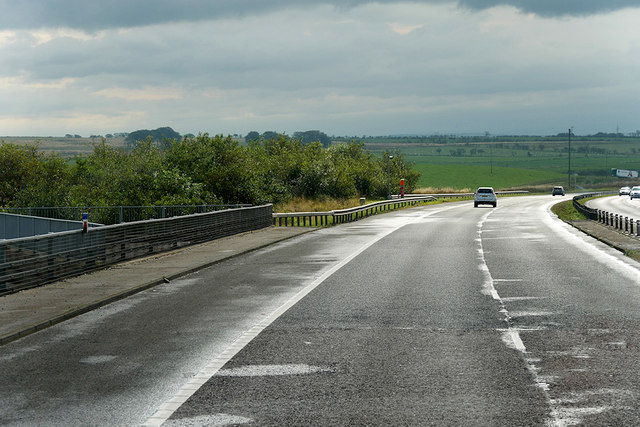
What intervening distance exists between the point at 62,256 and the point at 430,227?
23.2 m

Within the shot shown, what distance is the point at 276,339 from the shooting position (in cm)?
955

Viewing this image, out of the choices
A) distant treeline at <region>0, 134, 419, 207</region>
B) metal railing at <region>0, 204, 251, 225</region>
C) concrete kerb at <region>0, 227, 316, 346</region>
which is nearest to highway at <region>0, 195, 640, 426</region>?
concrete kerb at <region>0, 227, 316, 346</region>

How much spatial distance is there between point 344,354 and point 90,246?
9913mm

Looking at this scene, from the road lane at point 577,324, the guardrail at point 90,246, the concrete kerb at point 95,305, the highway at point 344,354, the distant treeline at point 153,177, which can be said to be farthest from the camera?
the distant treeline at point 153,177

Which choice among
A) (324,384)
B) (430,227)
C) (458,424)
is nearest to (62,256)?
(324,384)

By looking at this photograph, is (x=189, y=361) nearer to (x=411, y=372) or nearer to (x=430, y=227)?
(x=411, y=372)

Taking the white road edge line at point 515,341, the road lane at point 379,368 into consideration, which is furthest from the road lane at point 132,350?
the white road edge line at point 515,341

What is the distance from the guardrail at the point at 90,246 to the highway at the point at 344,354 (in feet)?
7.35

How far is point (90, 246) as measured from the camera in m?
16.9

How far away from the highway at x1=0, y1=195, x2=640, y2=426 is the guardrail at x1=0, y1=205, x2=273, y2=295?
2.24 m

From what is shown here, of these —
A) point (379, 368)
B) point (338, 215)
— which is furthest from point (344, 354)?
point (338, 215)

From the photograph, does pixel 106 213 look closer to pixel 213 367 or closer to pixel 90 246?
pixel 90 246

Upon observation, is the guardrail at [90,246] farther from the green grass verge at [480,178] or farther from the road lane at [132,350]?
the green grass verge at [480,178]

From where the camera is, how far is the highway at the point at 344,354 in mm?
6422
